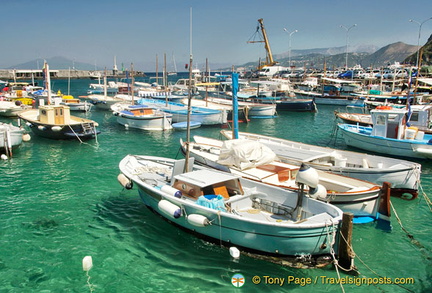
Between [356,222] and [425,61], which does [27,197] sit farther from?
[425,61]

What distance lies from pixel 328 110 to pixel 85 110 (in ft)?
123

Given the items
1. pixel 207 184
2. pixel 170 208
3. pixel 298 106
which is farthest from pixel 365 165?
pixel 298 106

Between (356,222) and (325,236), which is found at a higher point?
(325,236)

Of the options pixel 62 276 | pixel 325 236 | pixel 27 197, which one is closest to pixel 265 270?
pixel 325 236

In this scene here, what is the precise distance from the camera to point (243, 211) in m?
12.7

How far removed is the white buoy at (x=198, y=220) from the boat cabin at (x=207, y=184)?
46.5 inches

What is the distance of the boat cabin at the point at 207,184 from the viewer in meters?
12.6

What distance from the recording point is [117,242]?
12398 mm

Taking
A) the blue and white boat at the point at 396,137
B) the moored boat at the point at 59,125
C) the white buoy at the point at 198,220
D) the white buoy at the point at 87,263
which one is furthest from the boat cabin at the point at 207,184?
the moored boat at the point at 59,125

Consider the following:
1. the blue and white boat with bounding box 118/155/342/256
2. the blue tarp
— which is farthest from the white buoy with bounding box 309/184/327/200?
the blue tarp

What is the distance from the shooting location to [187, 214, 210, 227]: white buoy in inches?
439

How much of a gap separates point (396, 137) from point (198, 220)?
64.0ft

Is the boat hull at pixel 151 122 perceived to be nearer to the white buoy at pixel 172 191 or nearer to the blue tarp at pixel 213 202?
the white buoy at pixel 172 191

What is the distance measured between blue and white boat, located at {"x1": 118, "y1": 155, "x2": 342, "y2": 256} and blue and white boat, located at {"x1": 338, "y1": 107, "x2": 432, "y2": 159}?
603 inches
